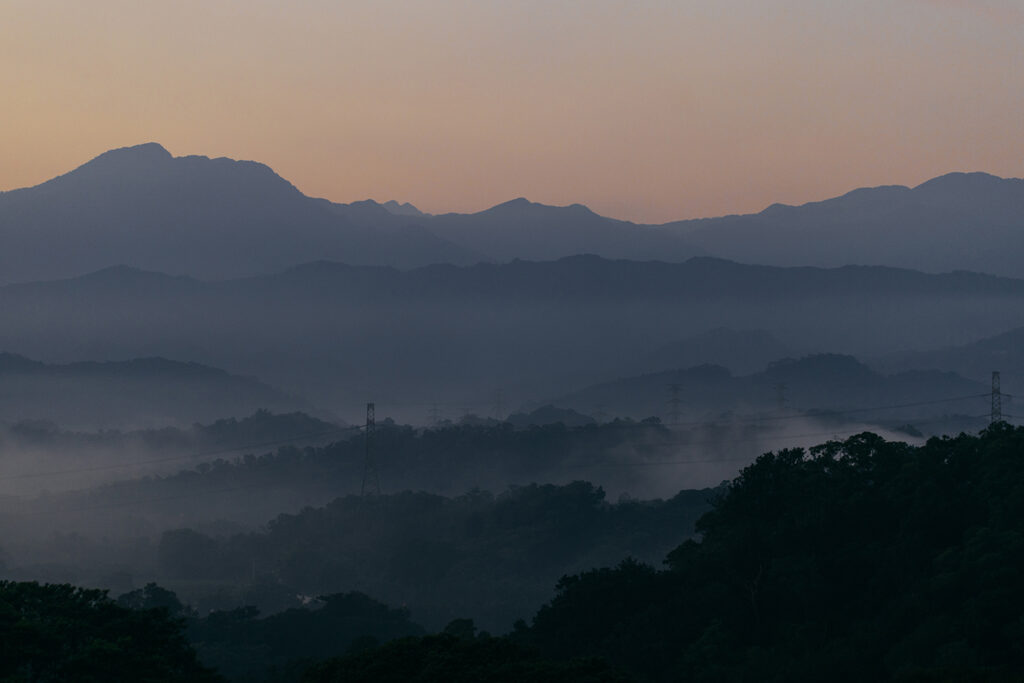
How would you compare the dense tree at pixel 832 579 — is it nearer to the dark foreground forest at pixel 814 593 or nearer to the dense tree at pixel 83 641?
the dark foreground forest at pixel 814 593

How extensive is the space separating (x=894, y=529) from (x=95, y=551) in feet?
451

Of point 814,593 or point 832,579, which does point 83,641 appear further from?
point 832,579

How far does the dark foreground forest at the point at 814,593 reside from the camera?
48500mm

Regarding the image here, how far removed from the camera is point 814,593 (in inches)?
2584

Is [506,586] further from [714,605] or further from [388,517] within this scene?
[714,605]

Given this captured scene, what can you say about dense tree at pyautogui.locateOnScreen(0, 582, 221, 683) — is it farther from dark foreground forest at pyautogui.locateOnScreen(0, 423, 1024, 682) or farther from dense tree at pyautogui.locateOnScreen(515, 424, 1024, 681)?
dense tree at pyautogui.locateOnScreen(515, 424, 1024, 681)

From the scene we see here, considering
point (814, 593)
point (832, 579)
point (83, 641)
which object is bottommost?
point (814, 593)

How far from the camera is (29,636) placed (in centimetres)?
4066

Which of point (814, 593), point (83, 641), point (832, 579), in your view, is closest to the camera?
point (83, 641)

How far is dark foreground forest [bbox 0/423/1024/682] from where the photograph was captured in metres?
48.5

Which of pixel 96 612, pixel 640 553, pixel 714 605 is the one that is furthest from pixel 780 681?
pixel 640 553

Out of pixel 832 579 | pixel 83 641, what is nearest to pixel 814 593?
pixel 832 579

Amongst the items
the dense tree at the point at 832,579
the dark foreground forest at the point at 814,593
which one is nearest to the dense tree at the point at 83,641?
the dark foreground forest at the point at 814,593

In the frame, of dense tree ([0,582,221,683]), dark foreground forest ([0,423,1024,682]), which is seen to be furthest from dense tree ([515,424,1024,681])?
dense tree ([0,582,221,683])
